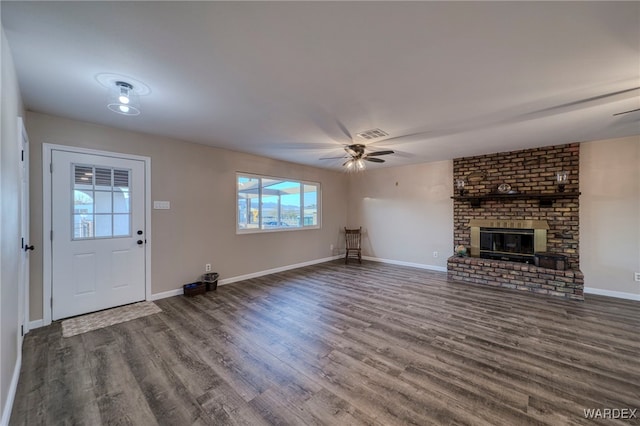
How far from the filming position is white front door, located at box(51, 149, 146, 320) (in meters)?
3.11

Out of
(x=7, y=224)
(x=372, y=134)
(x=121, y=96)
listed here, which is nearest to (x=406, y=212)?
(x=372, y=134)

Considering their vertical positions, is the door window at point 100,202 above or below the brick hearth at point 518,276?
above

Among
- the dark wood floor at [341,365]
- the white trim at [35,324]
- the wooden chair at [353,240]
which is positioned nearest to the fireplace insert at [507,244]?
the dark wood floor at [341,365]

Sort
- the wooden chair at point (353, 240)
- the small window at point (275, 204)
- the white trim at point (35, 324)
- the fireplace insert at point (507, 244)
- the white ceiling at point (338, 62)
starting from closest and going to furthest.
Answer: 1. the white ceiling at point (338, 62)
2. the white trim at point (35, 324)
3. the fireplace insert at point (507, 244)
4. the small window at point (275, 204)
5. the wooden chair at point (353, 240)

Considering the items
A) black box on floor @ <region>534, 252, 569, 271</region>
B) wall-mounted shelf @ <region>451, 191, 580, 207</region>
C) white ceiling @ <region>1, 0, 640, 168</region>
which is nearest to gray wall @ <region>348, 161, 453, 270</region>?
wall-mounted shelf @ <region>451, 191, 580, 207</region>

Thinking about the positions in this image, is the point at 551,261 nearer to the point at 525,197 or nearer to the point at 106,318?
the point at 525,197

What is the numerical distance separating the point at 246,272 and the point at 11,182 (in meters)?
3.48

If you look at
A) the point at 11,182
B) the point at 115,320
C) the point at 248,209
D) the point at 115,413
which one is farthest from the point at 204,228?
the point at 115,413

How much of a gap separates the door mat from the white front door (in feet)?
0.42

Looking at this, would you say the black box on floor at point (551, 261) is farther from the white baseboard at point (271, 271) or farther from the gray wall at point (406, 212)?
the white baseboard at point (271, 271)

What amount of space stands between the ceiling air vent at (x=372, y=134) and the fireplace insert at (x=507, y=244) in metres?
3.19

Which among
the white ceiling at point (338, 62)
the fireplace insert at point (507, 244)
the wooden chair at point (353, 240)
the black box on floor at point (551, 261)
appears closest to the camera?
the white ceiling at point (338, 62)

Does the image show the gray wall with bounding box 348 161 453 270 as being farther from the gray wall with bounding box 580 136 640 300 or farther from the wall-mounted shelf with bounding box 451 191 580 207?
the gray wall with bounding box 580 136 640 300

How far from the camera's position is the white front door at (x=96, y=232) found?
3.11 m
